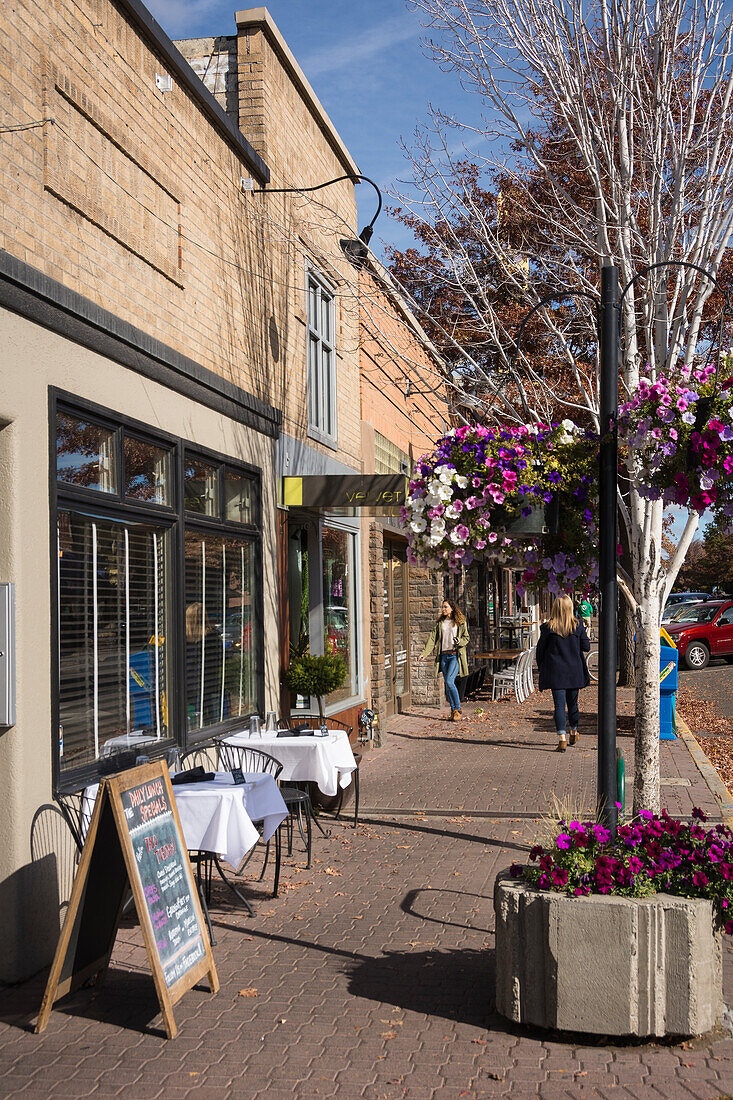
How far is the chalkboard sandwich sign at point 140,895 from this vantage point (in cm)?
472

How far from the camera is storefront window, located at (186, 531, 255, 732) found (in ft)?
27.3

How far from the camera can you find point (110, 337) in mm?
6723

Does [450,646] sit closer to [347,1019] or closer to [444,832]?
[444,832]

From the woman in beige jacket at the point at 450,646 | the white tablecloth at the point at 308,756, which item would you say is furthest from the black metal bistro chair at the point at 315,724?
the woman in beige jacket at the point at 450,646

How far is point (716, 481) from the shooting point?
523cm

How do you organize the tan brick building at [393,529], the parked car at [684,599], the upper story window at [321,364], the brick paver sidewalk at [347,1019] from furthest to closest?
1. the parked car at [684,599]
2. the tan brick building at [393,529]
3. the upper story window at [321,364]
4. the brick paver sidewalk at [347,1019]

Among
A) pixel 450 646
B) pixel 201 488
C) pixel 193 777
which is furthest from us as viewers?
pixel 450 646

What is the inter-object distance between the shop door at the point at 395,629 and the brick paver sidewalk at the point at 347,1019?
7.96 m

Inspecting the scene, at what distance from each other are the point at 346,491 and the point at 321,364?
3001 millimetres

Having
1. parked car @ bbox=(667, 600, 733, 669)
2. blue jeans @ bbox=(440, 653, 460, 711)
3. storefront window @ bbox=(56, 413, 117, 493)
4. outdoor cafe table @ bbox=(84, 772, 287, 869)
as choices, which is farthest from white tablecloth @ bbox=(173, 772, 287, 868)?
parked car @ bbox=(667, 600, 733, 669)

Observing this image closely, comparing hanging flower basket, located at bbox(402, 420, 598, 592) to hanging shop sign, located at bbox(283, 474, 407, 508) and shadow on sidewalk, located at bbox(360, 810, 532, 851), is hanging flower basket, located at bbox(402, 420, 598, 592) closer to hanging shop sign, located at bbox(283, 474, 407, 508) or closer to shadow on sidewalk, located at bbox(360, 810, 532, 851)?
shadow on sidewalk, located at bbox(360, 810, 532, 851)

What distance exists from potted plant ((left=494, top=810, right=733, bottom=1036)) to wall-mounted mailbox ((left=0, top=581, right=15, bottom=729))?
8.58ft

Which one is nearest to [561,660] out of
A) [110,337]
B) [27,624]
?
[110,337]

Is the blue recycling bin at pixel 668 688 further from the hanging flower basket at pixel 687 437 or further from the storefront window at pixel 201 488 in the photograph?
the hanging flower basket at pixel 687 437
